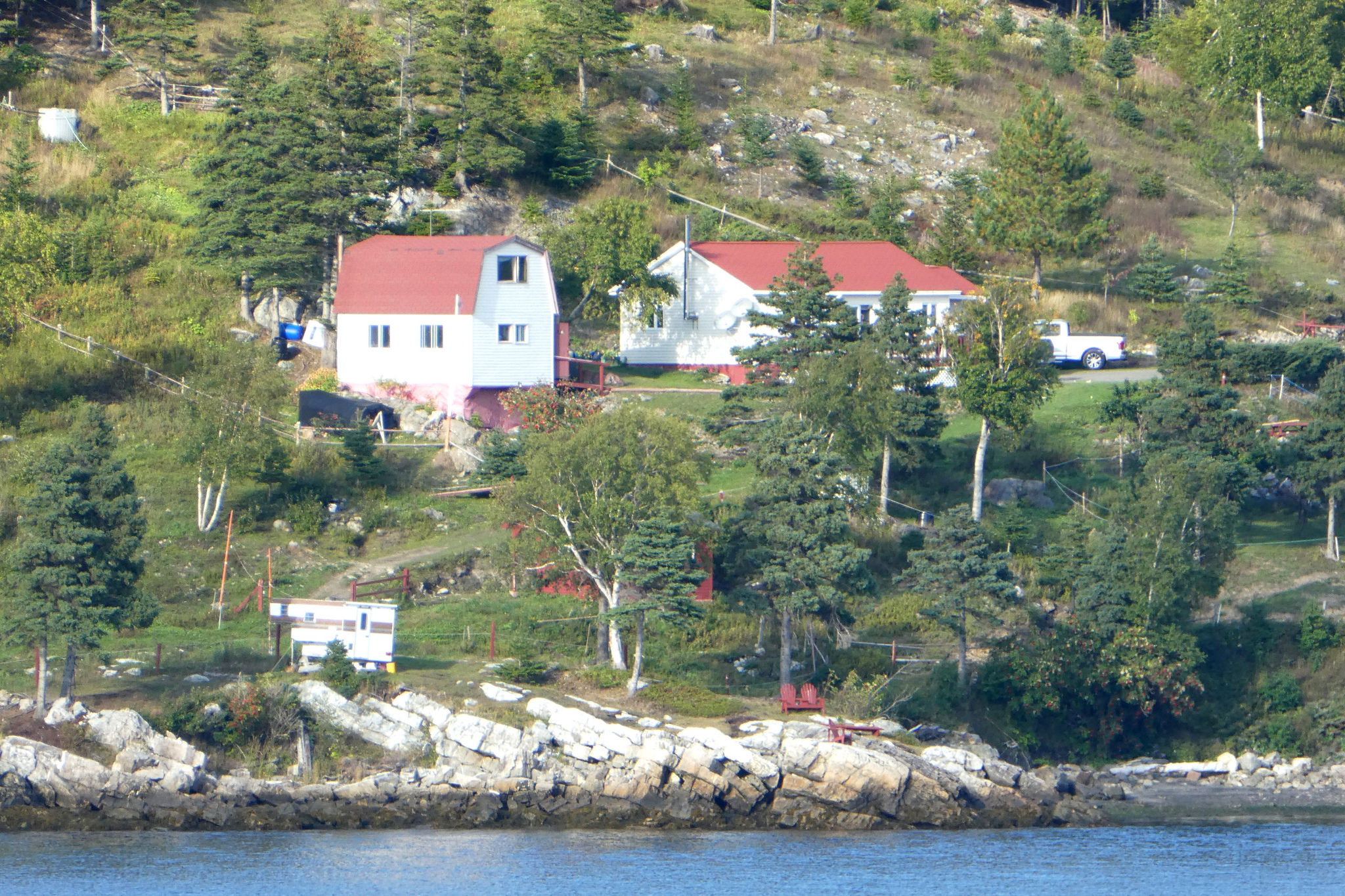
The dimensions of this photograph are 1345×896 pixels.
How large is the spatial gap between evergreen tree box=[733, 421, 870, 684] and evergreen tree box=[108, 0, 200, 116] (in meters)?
41.8

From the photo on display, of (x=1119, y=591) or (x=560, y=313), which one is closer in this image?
(x=1119, y=591)

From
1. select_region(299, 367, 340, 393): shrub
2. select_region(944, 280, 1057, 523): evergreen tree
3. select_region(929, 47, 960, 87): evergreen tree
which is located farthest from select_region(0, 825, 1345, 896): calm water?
select_region(929, 47, 960, 87): evergreen tree

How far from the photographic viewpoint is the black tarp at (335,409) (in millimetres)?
47625

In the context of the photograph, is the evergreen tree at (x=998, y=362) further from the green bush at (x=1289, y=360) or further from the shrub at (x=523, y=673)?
the shrub at (x=523, y=673)

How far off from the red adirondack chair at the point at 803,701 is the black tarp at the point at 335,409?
60.9ft

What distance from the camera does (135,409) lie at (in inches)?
1879

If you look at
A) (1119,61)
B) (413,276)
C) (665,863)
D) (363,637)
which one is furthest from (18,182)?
(1119,61)

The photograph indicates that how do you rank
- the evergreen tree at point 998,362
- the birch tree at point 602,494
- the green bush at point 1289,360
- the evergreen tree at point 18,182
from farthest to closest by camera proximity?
the evergreen tree at point 18,182 < the green bush at point 1289,360 < the evergreen tree at point 998,362 < the birch tree at point 602,494

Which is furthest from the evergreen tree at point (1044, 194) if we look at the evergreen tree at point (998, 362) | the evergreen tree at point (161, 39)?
Result: the evergreen tree at point (161, 39)

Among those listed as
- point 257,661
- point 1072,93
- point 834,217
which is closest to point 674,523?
point 257,661

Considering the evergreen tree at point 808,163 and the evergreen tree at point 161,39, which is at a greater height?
the evergreen tree at point 161,39

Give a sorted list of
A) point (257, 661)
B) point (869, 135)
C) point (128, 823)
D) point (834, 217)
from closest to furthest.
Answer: point (128, 823) → point (257, 661) → point (834, 217) → point (869, 135)

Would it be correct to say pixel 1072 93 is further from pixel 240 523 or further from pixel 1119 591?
pixel 240 523

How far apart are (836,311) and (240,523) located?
63.9 feet
